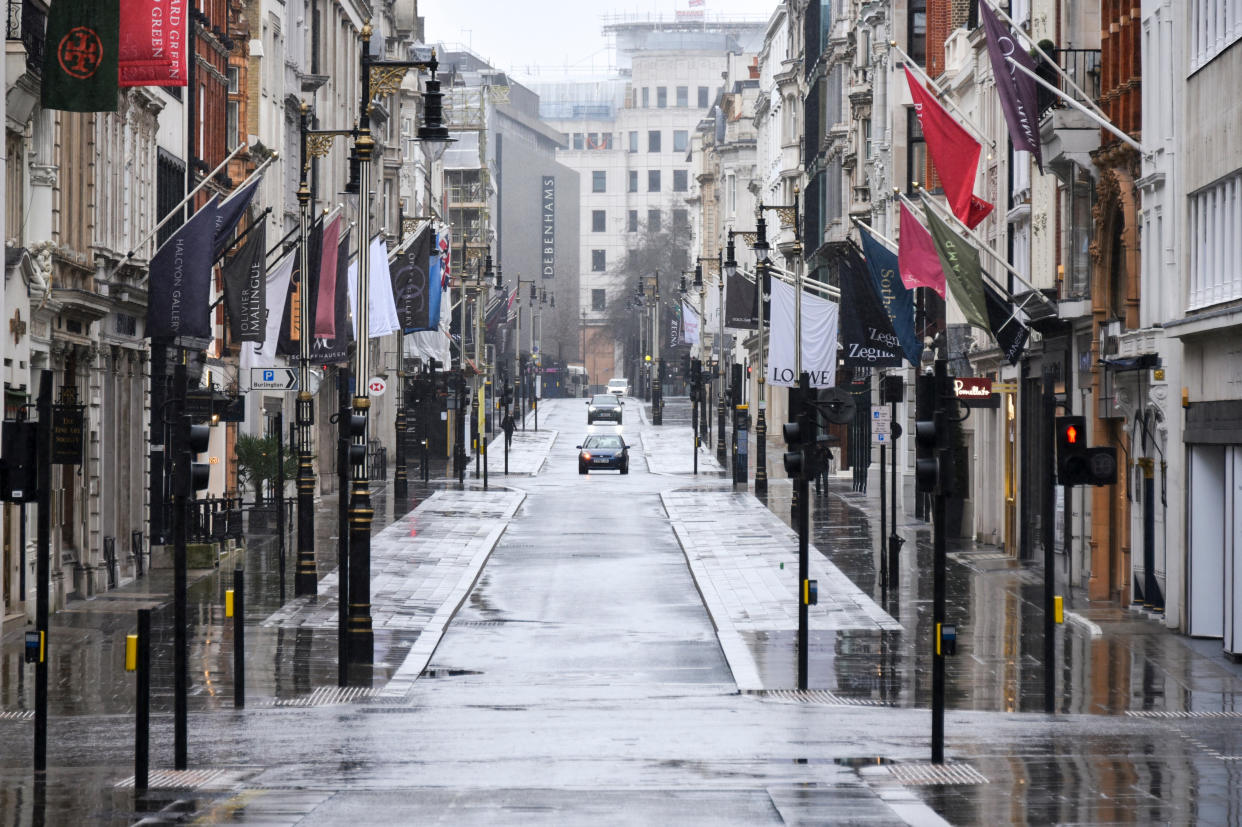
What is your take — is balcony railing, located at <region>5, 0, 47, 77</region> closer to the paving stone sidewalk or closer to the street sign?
the street sign

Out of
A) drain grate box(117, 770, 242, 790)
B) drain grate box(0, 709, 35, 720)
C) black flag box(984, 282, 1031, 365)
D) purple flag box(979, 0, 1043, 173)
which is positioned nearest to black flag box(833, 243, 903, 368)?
black flag box(984, 282, 1031, 365)

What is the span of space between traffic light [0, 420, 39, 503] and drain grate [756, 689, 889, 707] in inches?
326

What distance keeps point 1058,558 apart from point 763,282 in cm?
2484

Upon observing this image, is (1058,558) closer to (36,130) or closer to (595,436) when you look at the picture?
(36,130)

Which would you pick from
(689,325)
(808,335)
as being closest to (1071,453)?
(808,335)

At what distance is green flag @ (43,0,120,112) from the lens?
25.5 meters

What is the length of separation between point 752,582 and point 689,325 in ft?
214

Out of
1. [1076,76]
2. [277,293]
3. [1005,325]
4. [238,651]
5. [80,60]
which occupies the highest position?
[1076,76]

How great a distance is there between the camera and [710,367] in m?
109

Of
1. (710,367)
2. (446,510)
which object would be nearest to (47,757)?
(446,510)

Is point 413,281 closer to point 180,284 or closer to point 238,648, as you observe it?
point 180,284

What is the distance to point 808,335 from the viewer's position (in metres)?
47.8

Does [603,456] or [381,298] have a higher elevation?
[381,298]

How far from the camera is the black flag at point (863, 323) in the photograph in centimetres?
4066
